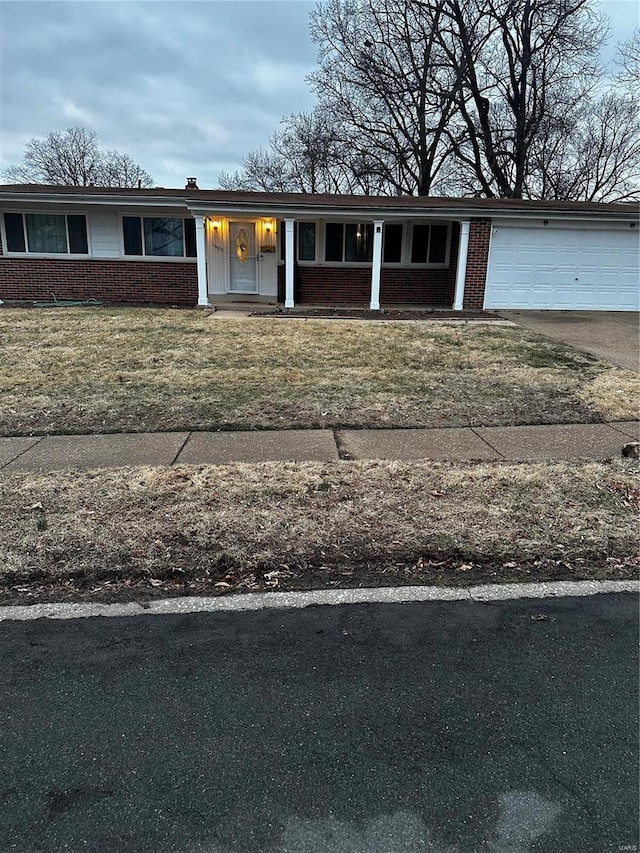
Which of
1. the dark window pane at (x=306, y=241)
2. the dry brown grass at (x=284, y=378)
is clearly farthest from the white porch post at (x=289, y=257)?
the dry brown grass at (x=284, y=378)

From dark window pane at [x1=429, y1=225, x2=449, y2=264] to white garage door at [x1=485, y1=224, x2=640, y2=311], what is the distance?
186cm

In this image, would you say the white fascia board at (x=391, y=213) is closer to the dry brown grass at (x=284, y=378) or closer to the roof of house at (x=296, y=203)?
the roof of house at (x=296, y=203)

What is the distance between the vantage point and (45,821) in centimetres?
171

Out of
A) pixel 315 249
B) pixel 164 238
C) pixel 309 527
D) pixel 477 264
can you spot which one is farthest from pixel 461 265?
pixel 309 527

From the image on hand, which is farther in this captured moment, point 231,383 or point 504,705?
point 231,383

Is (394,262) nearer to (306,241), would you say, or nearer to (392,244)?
(392,244)

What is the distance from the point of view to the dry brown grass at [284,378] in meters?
6.00

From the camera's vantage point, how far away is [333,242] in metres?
16.6

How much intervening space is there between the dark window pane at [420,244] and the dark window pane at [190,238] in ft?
20.8

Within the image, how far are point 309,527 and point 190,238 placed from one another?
14.2 m

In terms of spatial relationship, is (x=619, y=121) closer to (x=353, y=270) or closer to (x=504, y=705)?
(x=353, y=270)

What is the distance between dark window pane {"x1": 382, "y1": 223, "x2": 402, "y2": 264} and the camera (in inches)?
656

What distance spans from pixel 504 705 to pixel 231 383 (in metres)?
5.67

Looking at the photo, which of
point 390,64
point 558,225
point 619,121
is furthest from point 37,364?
point 619,121
